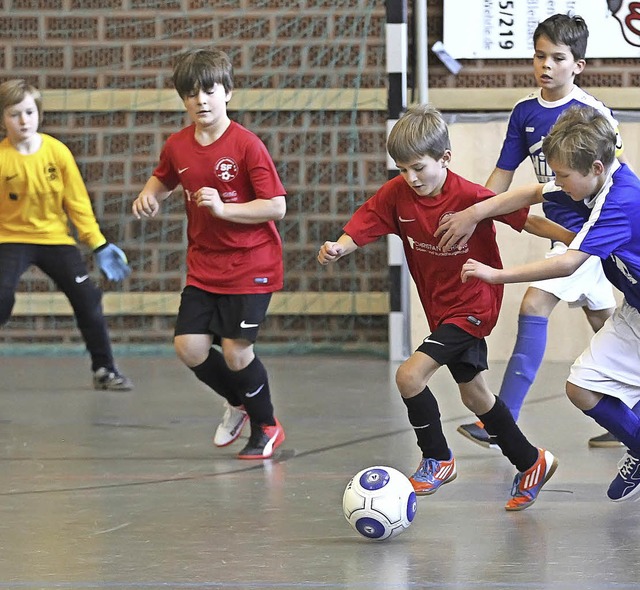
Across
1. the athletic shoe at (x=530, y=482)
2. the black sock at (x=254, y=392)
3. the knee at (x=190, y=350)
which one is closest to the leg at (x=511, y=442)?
the athletic shoe at (x=530, y=482)

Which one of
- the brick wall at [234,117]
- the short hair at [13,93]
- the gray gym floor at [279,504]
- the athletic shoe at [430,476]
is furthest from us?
the brick wall at [234,117]

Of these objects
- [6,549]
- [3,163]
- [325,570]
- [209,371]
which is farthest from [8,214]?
[325,570]

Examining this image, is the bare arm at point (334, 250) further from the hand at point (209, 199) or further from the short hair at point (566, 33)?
the short hair at point (566, 33)

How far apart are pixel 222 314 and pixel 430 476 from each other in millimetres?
1111

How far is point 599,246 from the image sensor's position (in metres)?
3.46

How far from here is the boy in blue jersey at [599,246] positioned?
347 cm

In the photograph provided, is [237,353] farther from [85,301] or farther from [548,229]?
[85,301]

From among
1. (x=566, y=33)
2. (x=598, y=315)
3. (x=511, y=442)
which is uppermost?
(x=566, y=33)

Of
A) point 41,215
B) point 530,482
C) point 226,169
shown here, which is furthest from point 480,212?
point 41,215

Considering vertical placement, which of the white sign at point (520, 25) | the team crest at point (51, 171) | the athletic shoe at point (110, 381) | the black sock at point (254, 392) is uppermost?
the white sign at point (520, 25)

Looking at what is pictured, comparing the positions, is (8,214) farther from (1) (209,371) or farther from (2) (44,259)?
(1) (209,371)

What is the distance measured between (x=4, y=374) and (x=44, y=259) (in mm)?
1016

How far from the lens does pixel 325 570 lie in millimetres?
3139

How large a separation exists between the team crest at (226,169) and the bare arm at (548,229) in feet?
3.92
